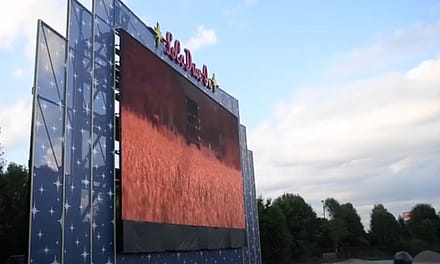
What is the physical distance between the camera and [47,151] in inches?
461

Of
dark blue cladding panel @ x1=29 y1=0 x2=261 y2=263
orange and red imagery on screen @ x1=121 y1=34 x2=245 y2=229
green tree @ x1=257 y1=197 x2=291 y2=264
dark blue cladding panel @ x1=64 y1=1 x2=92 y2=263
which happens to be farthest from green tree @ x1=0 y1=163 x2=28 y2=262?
green tree @ x1=257 y1=197 x2=291 y2=264

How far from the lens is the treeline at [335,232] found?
146 ft

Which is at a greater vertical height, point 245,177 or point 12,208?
point 245,177

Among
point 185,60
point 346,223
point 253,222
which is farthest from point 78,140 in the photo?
point 346,223

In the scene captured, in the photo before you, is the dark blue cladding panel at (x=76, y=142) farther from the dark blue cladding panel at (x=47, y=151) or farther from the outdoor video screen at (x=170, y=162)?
the outdoor video screen at (x=170, y=162)

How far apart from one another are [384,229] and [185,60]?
2150 inches

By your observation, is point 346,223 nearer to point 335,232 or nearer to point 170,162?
point 335,232

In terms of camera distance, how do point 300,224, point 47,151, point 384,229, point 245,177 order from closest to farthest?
point 47,151 < point 245,177 < point 300,224 < point 384,229

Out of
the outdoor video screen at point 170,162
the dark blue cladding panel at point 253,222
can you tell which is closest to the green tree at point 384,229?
the dark blue cladding panel at point 253,222

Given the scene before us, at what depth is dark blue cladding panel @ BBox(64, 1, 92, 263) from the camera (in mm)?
12297

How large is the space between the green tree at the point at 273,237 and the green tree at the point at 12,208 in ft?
68.4

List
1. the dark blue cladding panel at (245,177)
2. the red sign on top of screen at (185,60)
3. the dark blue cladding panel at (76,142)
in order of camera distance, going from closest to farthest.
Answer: the dark blue cladding panel at (76,142) → the red sign on top of screen at (185,60) → the dark blue cladding panel at (245,177)

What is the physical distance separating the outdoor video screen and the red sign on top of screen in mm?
900

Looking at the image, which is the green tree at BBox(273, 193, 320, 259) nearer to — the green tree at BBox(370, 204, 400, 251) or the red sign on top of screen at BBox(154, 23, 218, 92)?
the green tree at BBox(370, 204, 400, 251)
